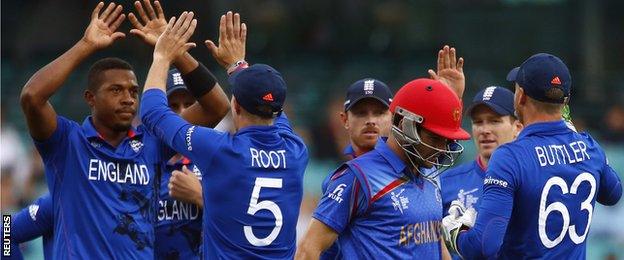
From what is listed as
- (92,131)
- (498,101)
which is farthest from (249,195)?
(498,101)

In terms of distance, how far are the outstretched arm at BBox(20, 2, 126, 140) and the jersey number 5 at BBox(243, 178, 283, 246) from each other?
120cm

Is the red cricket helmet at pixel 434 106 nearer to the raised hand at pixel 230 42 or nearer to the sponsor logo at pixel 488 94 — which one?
the raised hand at pixel 230 42

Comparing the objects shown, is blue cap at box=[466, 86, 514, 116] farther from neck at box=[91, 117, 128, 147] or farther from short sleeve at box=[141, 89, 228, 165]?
neck at box=[91, 117, 128, 147]

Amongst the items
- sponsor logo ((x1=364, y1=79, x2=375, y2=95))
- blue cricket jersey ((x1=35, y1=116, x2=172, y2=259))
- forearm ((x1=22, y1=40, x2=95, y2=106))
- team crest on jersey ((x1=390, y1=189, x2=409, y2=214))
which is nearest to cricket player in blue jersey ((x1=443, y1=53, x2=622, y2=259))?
team crest on jersey ((x1=390, y1=189, x2=409, y2=214))

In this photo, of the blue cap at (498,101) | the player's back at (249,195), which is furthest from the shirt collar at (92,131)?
the blue cap at (498,101)

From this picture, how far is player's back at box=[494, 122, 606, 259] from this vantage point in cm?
712

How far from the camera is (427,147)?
705 cm

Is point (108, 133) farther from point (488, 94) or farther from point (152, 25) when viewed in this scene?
point (488, 94)

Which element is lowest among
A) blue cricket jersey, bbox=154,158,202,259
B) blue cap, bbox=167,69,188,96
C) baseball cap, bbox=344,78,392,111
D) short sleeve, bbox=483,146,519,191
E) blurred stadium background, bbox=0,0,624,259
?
blue cricket jersey, bbox=154,158,202,259

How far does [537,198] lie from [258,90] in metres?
1.68

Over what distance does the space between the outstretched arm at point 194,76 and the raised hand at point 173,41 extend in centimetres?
15

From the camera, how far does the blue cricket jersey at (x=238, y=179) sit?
732 cm

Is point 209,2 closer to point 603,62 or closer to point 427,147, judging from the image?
point 603,62

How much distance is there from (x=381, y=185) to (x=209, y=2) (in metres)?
14.5
